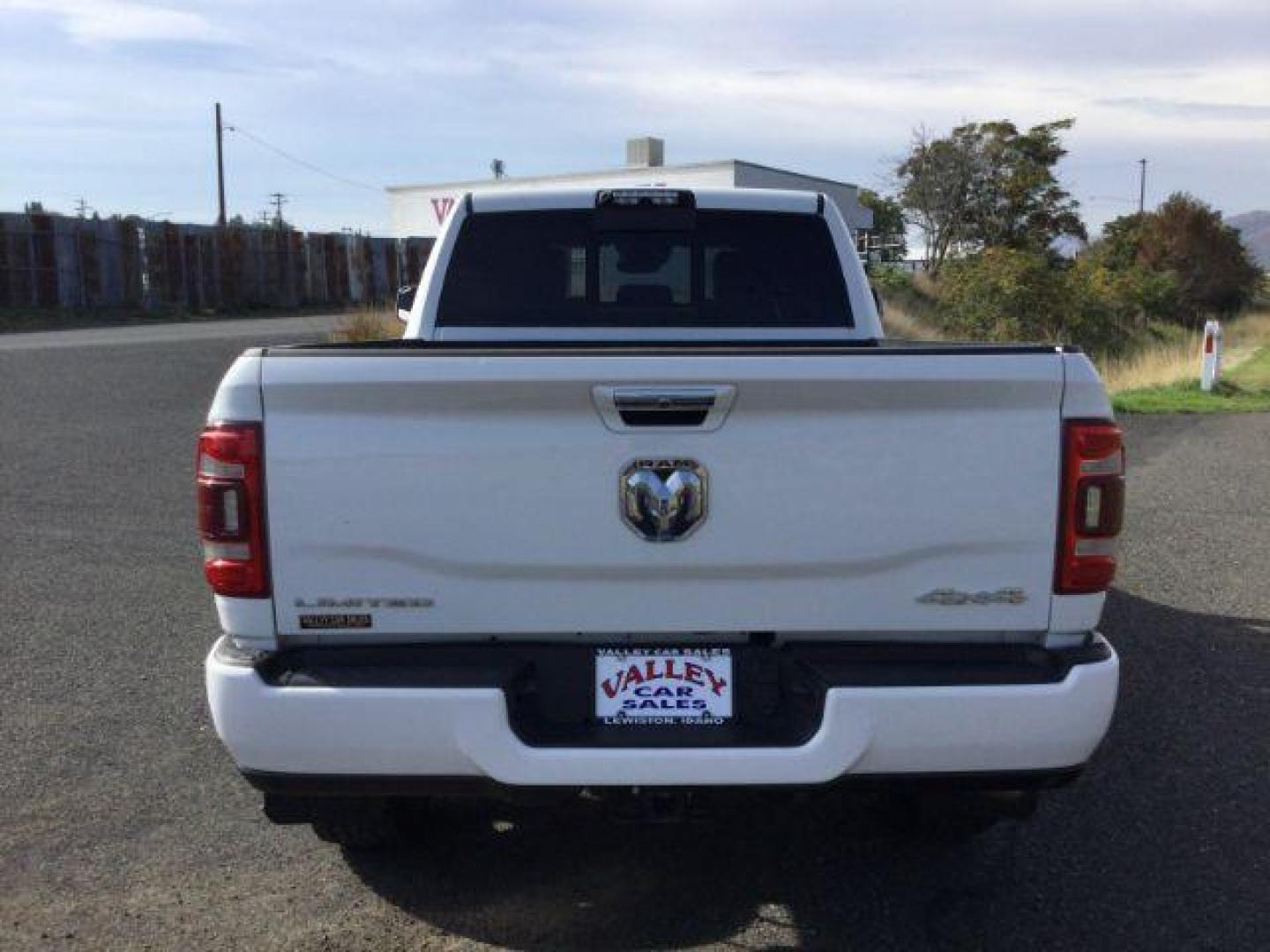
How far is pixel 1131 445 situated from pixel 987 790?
1042cm

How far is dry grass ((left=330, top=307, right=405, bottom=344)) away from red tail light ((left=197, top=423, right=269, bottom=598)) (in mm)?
14019

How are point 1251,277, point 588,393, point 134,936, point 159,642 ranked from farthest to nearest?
point 1251,277
point 159,642
point 134,936
point 588,393

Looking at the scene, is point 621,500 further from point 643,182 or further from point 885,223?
point 885,223

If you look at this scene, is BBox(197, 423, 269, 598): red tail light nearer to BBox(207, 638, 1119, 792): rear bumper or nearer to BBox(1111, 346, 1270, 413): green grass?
BBox(207, 638, 1119, 792): rear bumper

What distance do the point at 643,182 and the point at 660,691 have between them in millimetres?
12635

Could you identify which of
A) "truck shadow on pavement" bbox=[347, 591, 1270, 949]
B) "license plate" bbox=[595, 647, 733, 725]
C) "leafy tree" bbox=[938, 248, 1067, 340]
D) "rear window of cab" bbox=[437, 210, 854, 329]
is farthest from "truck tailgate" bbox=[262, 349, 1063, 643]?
"leafy tree" bbox=[938, 248, 1067, 340]

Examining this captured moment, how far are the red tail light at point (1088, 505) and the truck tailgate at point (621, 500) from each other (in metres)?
0.04

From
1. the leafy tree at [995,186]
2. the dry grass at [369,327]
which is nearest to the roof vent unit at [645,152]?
the dry grass at [369,327]

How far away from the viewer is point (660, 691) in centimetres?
303

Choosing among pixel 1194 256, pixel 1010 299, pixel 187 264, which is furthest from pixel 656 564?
pixel 1194 256

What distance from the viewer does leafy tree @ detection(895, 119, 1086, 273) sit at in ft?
134

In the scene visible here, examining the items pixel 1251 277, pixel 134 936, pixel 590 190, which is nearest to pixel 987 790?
pixel 134 936

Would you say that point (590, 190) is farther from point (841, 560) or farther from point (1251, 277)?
point (1251, 277)

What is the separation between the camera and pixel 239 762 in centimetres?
301
